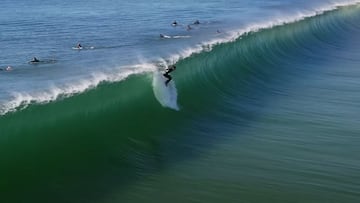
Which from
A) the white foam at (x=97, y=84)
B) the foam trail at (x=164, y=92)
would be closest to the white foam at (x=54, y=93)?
the white foam at (x=97, y=84)

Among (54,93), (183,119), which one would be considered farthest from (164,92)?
(54,93)

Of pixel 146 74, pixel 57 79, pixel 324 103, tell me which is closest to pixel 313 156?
pixel 324 103

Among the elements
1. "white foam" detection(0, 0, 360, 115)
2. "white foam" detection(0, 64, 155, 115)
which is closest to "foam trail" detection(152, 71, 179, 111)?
"white foam" detection(0, 0, 360, 115)

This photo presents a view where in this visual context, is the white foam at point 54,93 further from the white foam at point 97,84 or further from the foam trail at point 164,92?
the foam trail at point 164,92

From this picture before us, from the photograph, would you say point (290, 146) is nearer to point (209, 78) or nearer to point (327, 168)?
point (327, 168)

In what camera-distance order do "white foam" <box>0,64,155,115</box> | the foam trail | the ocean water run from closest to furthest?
1. the ocean water
2. "white foam" <box>0,64,155,115</box>
3. the foam trail

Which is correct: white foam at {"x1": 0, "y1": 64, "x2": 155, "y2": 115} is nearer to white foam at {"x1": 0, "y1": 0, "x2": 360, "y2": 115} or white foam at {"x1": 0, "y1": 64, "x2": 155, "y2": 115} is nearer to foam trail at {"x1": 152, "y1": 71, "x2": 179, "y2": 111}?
white foam at {"x1": 0, "y1": 0, "x2": 360, "y2": 115}
